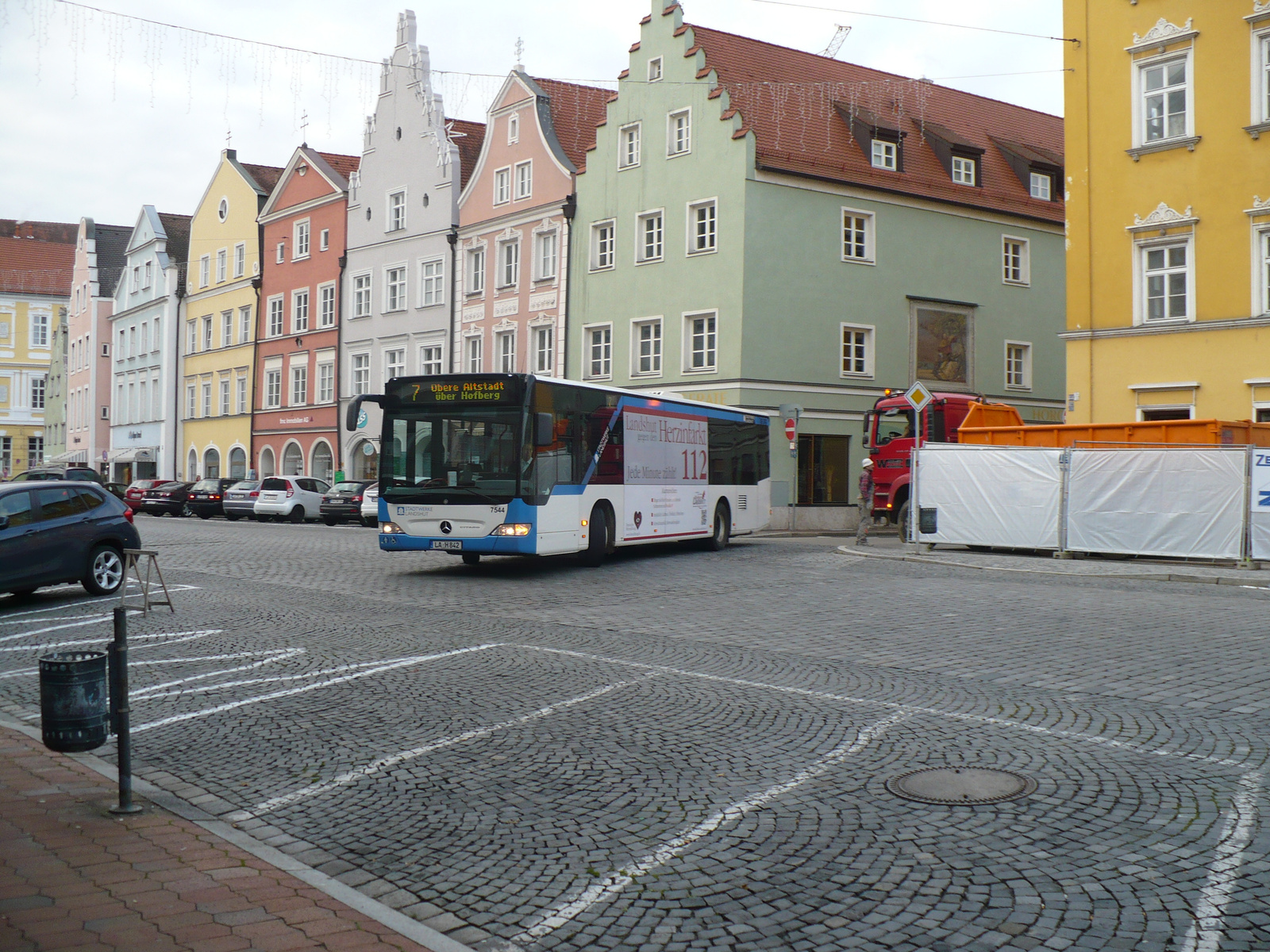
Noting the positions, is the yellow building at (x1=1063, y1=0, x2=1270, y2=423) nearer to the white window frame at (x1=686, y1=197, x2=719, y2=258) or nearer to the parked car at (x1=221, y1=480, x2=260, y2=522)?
the white window frame at (x1=686, y1=197, x2=719, y2=258)

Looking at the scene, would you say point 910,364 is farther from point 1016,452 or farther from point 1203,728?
point 1203,728

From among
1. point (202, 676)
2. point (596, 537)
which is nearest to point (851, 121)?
point (596, 537)

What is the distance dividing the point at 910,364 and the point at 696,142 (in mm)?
9567

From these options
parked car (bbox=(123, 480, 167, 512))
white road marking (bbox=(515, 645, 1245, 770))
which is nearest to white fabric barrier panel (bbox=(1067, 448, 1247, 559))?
white road marking (bbox=(515, 645, 1245, 770))

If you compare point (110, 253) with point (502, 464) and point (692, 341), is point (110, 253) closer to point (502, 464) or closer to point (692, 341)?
point (692, 341)

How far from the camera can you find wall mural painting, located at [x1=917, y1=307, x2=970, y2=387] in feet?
127

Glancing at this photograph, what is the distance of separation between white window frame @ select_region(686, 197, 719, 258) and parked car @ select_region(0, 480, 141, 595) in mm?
22981

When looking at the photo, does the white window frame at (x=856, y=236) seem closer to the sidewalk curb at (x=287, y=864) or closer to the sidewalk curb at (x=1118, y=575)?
the sidewalk curb at (x=1118, y=575)

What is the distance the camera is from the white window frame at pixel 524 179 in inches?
1693

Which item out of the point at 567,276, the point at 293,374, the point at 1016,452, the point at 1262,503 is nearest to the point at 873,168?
the point at 567,276

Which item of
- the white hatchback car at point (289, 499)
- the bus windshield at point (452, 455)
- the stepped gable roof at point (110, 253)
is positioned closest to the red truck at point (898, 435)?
the bus windshield at point (452, 455)

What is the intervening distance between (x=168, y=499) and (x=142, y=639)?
3764 cm

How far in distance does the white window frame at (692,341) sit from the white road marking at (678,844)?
29.1m

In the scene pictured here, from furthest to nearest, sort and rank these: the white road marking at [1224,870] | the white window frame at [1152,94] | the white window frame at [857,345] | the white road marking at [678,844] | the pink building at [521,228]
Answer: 1. the pink building at [521,228]
2. the white window frame at [857,345]
3. the white window frame at [1152,94]
4. the white road marking at [678,844]
5. the white road marking at [1224,870]
